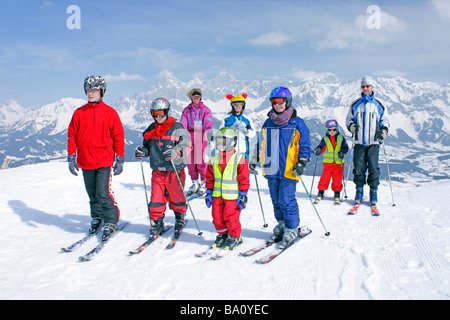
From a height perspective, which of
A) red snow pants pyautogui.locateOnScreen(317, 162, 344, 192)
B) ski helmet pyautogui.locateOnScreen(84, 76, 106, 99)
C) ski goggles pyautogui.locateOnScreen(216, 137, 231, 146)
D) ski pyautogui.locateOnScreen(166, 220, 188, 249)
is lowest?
ski pyautogui.locateOnScreen(166, 220, 188, 249)

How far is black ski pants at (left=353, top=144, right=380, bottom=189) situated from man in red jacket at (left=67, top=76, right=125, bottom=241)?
18.1ft

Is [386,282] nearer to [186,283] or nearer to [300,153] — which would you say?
[300,153]

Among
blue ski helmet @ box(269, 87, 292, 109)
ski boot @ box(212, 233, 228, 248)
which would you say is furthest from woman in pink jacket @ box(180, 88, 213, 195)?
ski boot @ box(212, 233, 228, 248)

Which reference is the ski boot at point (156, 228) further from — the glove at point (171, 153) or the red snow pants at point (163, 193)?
the glove at point (171, 153)

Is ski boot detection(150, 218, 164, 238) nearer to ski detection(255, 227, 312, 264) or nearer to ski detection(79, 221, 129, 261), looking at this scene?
ski detection(79, 221, 129, 261)

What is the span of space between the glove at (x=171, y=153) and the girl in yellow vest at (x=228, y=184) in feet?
2.33

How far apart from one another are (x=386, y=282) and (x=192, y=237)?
11.0ft

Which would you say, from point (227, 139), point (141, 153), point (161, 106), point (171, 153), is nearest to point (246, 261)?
point (227, 139)

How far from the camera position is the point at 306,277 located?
3902 millimetres

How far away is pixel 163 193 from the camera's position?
5.64 metres

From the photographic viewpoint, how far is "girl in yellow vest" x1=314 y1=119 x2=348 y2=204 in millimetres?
8234

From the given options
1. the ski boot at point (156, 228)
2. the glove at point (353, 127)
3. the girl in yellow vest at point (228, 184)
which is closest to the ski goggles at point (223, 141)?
the girl in yellow vest at point (228, 184)

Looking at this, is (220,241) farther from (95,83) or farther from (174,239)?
(95,83)
